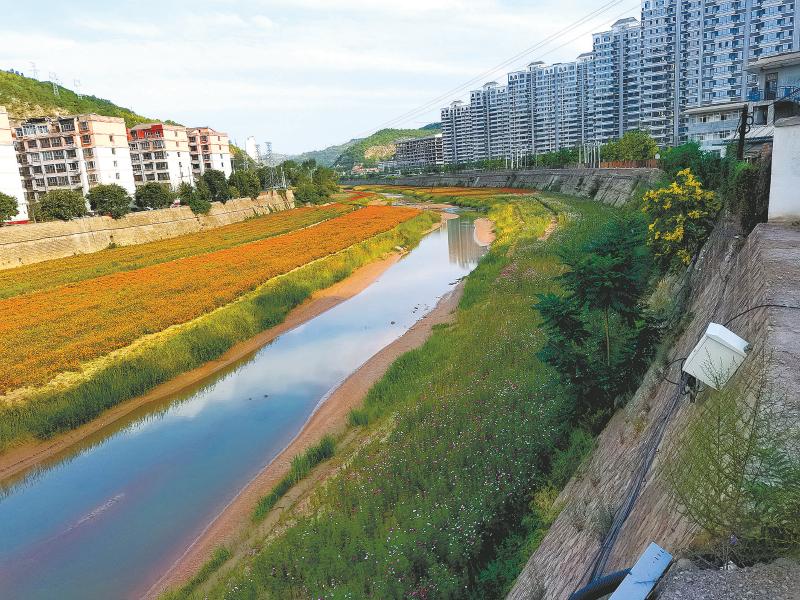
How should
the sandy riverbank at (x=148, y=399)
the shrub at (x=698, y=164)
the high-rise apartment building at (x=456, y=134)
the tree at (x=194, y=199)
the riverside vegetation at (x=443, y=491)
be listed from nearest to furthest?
the riverside vegetation at (x=443, y=491)
the shrub at (x=698, y=164)
the sandy riverbank at (x=148, y=399)
the tree at (x=194, y=199)
the high-rise apartment building at (x=456, y=134)

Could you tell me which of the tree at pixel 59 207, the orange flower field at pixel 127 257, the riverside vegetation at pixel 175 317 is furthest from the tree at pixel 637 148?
the tree at pixel 59 207

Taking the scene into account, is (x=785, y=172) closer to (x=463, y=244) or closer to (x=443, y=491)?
(x=443, y=491)

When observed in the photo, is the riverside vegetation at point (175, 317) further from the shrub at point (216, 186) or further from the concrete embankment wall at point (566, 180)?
the shrub at point (216, 186)

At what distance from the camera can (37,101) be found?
341ft

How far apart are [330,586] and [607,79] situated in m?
123

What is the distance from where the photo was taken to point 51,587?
33.5 ft

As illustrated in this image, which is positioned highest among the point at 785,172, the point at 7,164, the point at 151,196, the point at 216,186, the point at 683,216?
the point at 7,164

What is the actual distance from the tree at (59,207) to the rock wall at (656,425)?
4827 cm

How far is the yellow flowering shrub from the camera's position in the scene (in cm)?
1227

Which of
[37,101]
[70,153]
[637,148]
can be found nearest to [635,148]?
[637,148]

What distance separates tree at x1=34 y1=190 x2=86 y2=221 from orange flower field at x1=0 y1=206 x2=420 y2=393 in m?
13.4

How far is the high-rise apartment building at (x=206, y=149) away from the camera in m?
104

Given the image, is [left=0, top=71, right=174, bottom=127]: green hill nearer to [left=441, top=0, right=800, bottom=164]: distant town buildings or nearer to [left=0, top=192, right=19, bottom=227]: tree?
[left=0, top=192, right=19, bottom=227]: tree

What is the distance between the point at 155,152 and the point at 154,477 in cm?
8862
